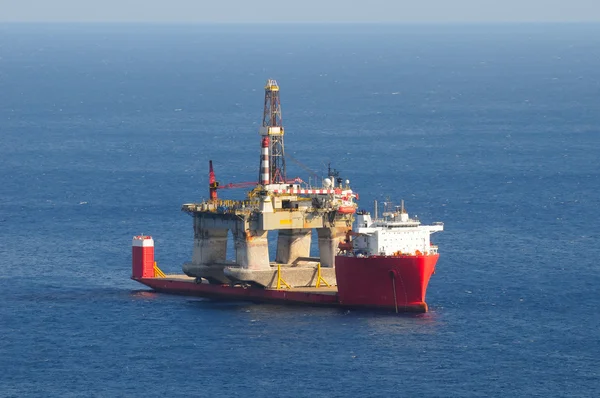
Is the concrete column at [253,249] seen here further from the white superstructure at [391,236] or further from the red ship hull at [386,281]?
the white superstructure at [391,236]

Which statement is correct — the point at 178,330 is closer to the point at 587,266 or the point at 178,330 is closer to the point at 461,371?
the point at 461,371

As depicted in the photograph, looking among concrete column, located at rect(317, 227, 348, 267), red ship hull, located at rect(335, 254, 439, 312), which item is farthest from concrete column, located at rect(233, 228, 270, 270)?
red ship hull, located at rect(335, 254, 439, 312)

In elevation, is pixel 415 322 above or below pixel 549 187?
below

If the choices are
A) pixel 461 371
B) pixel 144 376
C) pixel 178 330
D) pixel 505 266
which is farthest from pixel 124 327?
pixel 505 266

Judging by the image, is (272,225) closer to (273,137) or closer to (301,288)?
(301,288)

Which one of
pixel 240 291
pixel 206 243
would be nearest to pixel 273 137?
pixel 206 243

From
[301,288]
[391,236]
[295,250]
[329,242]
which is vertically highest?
[391,236]

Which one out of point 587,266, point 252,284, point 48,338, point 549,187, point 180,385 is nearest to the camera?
point 180,385

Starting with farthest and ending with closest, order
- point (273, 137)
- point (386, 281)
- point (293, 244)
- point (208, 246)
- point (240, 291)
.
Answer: point (293, 244), point (208, 246), point (273, 137), point (240, 291), point (386, 281)

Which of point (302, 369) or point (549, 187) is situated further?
point (549, 187)
